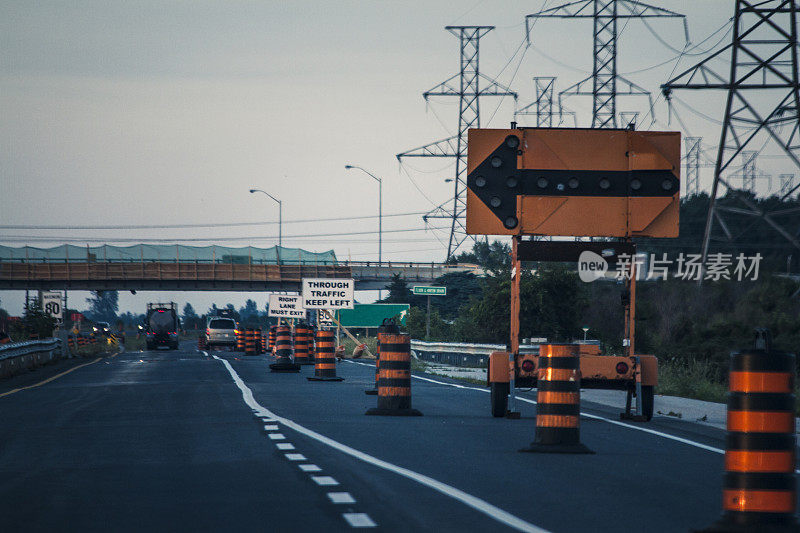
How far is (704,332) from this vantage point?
42000mm

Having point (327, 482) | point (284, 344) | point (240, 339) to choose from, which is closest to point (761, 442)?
point (327, 482)

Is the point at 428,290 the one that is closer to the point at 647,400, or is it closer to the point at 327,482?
the point at 647,400

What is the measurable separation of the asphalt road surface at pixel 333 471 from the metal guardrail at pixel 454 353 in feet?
65.8

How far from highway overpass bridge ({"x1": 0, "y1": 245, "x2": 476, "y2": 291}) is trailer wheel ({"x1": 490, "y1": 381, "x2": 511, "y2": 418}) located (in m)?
67.8

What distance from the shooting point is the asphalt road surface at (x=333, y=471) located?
7594mm

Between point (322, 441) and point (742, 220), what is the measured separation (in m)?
62.6

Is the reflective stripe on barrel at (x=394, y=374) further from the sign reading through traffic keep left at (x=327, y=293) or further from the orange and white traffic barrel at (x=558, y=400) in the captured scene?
the sign reading through traffic keep left at (x=327, y=293)

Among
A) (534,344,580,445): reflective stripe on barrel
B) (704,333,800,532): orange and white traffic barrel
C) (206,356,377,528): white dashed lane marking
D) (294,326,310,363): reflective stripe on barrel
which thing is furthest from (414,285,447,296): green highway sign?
(704,333,800,532): orange and white traffic barrel

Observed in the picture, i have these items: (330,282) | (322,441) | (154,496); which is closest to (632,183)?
(322,441)

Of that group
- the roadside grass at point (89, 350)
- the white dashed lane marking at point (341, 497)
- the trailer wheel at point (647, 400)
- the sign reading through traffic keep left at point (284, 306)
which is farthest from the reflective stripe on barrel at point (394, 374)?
the roadside grass at point (89, 350)

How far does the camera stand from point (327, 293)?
130 ft

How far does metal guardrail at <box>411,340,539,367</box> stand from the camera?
3894 cm

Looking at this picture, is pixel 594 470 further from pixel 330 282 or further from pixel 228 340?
pixel 228 340

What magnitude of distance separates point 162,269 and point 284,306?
113ft
